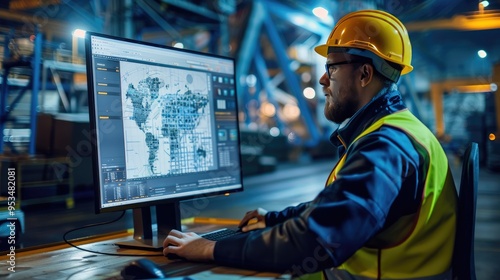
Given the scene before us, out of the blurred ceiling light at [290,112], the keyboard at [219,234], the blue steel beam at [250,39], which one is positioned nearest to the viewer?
the keyboard at [219,234]

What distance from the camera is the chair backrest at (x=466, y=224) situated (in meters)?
1.14

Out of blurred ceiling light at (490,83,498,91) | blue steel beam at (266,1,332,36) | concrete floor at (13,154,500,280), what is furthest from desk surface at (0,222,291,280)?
blue steel beam at (266,1,332,36)

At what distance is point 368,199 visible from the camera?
3.02 feet

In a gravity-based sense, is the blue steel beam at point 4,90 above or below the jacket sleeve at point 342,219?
above

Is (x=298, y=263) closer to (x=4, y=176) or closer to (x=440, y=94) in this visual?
(x=4, y=176)

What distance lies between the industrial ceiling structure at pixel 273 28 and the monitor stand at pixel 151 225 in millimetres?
1242

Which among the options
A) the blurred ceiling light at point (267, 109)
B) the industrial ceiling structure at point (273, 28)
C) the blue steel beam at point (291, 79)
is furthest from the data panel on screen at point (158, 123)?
the blurred ceiling light at point (267, 109)

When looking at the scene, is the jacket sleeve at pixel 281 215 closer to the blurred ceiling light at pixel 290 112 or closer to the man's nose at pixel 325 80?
the man's nose at pixel 325 80

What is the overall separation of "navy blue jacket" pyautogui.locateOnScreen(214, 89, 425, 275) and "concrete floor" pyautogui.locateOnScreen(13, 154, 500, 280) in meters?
1.07

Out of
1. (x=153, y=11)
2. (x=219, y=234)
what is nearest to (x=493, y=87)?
(x=219, y=234)

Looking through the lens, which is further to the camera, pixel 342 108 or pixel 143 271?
pixel 342 108

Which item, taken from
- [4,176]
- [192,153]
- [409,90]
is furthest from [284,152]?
[192,153]

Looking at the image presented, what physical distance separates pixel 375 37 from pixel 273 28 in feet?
48.1

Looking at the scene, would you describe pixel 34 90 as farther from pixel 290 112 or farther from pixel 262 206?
pixel 290 112
